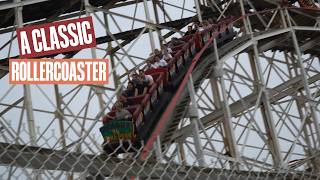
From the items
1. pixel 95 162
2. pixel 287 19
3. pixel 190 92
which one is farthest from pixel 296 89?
pixel 95 162

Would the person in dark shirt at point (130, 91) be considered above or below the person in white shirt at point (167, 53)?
below

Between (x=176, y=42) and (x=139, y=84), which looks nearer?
(x=139, y=84)

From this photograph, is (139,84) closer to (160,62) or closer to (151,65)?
(160,62)

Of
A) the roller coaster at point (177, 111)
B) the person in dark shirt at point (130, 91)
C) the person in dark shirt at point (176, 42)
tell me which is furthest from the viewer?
the person in dark shirt at point (176, 42)

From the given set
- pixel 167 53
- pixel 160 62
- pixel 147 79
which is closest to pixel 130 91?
pixel 147 79

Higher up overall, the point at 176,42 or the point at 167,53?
the point at 176,42

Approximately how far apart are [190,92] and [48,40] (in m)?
4.69

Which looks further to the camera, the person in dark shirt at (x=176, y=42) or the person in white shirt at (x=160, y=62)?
the person in dark shirt at (x=176, y=42)

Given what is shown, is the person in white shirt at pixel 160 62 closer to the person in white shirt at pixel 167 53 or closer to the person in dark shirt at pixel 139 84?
the person in white shirt at pixel 167 53

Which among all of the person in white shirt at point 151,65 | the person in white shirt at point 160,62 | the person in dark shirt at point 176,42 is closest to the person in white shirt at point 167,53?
the person in white shirt at point 160,62

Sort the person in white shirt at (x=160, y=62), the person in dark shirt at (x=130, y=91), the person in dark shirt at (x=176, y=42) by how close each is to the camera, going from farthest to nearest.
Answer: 1. the person in dark shirt at (x=176, y=42)
2. the person in white shirt at (x=160, y=62)
3. the person in dark shirt at (x=130, y=91)

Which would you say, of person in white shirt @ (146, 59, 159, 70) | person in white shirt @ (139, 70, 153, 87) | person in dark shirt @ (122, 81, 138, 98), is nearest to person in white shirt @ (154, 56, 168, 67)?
person in white shirt @ (146, 59, 159, 70)

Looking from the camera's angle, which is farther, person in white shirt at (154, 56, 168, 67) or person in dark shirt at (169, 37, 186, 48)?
person in dark shirt at (169, 37, 186, 48)

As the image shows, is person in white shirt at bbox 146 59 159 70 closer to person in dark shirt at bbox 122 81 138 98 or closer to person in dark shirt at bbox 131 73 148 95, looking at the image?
person in dark shirt at bbox 131 73 148 95
